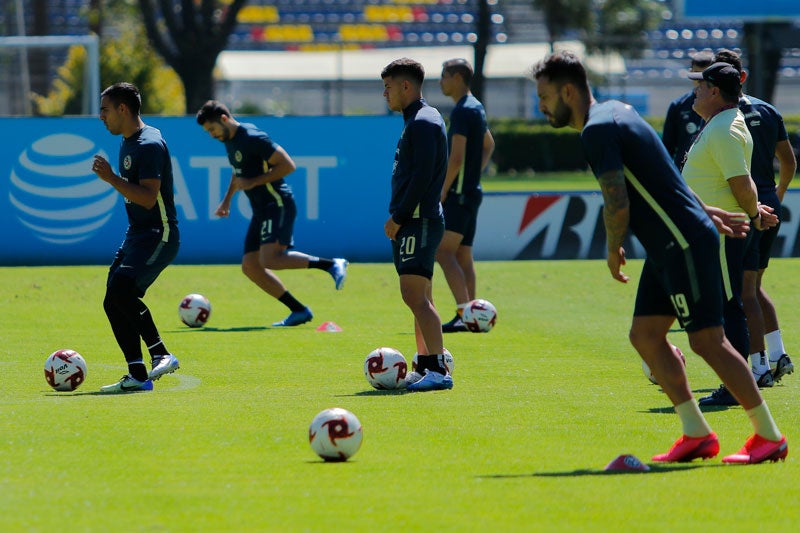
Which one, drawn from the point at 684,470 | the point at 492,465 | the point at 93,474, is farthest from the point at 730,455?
the point at 93,474

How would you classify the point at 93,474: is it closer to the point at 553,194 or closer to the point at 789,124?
the point at 553,194

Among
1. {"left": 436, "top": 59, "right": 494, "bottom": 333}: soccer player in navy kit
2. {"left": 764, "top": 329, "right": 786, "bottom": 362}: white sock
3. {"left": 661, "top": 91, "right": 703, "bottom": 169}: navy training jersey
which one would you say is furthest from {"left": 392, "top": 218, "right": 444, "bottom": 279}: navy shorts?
{"left": 436, "top": 59, "right": 494, "bottom": 333}: soccer player in navy kit

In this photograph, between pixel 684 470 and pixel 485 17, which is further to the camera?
pixel 485 17

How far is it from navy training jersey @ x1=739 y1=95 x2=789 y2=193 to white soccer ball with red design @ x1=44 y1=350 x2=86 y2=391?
15.8ft

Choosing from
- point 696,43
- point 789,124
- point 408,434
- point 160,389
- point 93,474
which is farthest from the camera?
point 696,43

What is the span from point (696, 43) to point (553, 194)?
143 ft

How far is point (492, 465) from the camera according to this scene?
6887 millimetres

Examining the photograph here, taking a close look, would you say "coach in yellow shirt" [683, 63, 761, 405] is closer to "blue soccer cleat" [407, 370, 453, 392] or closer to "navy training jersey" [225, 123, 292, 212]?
"blue soccer cleat" [407, 370, 453, 392]

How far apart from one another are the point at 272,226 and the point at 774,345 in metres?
5.69

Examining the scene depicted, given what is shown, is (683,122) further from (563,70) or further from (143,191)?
(143,191)

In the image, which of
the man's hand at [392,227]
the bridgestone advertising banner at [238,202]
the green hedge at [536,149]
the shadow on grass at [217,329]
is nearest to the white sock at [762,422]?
the man's hand at [392,227]

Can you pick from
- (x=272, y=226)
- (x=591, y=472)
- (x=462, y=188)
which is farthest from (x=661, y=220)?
(x=272, y=226)

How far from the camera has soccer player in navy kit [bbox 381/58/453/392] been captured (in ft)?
30.5

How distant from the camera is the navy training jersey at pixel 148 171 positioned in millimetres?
9422
